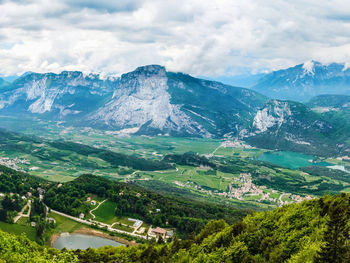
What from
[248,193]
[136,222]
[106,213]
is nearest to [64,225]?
[106,213]

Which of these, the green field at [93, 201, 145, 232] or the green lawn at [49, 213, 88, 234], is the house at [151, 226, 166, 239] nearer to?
the green field at [93, 201, 145, 232]

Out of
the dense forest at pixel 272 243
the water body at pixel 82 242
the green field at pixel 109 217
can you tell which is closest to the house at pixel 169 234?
the green field at pixel 109 217

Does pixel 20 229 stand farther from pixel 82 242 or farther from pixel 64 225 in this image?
pixel 82 242

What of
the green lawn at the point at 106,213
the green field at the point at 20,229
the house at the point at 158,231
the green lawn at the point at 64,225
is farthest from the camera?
the green lawn at the point at 106,213

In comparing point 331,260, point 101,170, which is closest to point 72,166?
point 101,170

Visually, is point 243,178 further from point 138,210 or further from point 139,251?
point 139,251

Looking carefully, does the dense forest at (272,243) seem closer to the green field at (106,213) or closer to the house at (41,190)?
the green field at (106,213)
